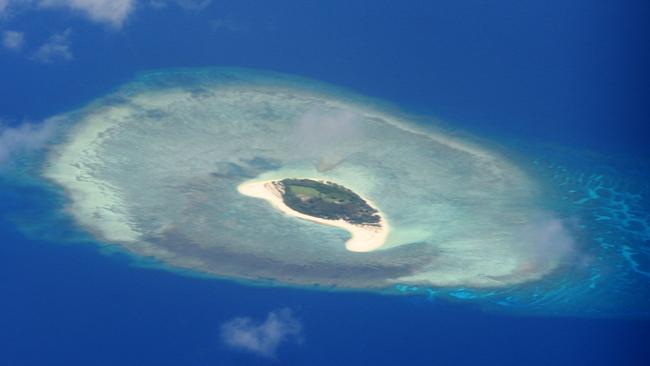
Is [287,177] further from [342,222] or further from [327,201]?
[342,222]

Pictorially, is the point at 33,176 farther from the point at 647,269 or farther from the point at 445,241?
the point at 647,269

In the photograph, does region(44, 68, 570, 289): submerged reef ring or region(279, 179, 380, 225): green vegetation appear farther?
region(279, 179, 380, 225): green vegetation

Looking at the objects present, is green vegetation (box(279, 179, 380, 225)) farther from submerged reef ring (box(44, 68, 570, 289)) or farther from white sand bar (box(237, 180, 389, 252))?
submerged reef ring (box(44, 68, 570, 289))

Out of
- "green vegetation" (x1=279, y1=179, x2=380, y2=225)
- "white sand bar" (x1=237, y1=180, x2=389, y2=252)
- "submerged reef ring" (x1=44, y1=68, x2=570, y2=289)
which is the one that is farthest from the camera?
"green vegetation" (x1=279, y1=179, x2=380, y2=225)

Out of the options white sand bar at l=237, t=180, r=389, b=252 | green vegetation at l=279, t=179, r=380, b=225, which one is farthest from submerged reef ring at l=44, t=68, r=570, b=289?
green vegetation at l=279, t=179, r=380, b=225

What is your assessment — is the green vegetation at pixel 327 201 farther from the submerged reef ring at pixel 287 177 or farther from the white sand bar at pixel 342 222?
the submerged reef ring at pixel 287 177

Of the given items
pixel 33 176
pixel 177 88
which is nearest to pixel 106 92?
pixel 177 88

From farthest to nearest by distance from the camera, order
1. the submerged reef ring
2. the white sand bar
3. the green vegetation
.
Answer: the green vegetation
the white sand bar
the submerged reef ring
